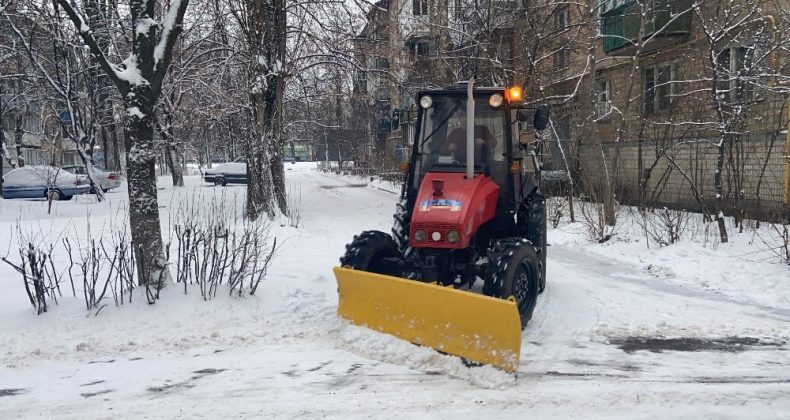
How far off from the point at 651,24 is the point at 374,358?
1450 centimetres

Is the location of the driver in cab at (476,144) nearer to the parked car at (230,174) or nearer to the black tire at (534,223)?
the black tire at (534,223)

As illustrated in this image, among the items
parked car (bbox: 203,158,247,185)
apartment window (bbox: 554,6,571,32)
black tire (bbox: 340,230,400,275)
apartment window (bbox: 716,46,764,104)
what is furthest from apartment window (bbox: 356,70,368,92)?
parked car (bbox: 203,158,247,185)

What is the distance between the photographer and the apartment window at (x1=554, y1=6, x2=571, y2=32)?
1725cm

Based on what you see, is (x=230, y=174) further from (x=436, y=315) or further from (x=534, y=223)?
(x=436, y=315)

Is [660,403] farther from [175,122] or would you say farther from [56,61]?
[175,122]

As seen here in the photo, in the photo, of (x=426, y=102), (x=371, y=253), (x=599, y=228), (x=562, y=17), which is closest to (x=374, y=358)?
(x=371, y=253)

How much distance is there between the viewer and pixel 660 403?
451 centimetres

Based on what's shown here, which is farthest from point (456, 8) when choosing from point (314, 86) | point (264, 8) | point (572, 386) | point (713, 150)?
point (572, 386)

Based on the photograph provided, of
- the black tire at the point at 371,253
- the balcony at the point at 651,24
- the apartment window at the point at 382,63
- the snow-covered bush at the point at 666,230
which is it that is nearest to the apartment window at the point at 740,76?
the balcony at the point at 651,24

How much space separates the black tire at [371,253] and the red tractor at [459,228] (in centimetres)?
1

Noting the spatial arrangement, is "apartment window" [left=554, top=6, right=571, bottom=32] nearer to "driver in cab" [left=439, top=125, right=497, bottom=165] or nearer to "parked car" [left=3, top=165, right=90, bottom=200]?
"driver in cab" [left=439, top=125, right=497, bottom=165]

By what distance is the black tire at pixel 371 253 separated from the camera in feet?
21.6

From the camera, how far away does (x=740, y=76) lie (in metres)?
10.8

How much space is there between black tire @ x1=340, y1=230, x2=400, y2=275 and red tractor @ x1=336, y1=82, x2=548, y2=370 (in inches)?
0.4
